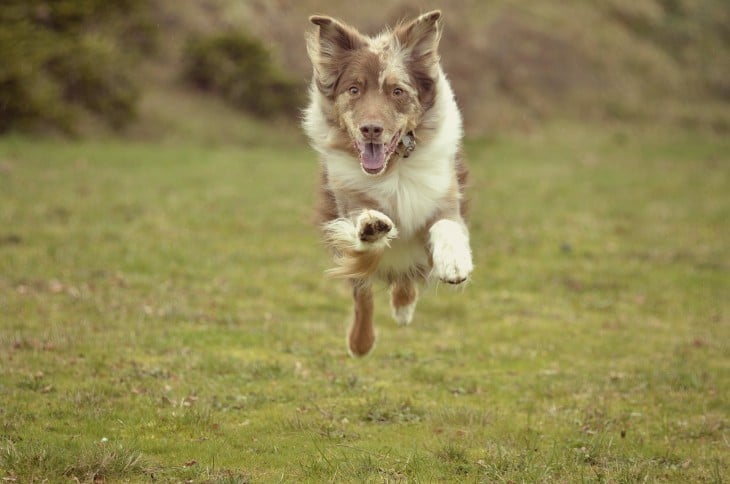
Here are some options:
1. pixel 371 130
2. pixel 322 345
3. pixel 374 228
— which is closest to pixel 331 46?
pixel 371 130

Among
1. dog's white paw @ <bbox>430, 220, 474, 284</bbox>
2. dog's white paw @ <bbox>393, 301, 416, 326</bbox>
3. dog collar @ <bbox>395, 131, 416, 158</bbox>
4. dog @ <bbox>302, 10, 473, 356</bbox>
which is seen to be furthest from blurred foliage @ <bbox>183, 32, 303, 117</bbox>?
dog's white paw @ <bbox>430, 220, 474, 284</bbox>

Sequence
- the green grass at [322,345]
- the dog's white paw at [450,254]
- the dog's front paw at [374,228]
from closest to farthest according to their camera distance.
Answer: the green grass at [322,345]
the dog's white paw at [450,254]
the dog's front paw at [374,228]

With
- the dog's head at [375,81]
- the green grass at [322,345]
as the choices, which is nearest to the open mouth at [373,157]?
the dog's head at [375,81]

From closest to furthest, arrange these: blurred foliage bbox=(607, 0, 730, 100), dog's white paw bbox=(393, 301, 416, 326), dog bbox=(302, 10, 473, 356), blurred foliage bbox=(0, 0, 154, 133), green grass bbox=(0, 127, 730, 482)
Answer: green grass bbox=(0, 127, 730, 482) < dog bbox=(302, 10, 473, 356) < dog's white paw bbox=(393, 301, 416, 326) < blurred foliage bbox=(0, 0, 154, 133) < blurred foliage bbox=(607, 0, 730, 100)

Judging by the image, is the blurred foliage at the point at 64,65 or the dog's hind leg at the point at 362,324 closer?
the dog's hind leg at the point at 362,324

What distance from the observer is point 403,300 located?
7.98 m

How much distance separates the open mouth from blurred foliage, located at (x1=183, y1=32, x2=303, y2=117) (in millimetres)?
20212

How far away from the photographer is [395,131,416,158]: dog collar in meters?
6.89

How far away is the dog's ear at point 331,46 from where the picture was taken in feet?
22.6

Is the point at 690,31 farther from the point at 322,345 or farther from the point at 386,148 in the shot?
the point at 386,148

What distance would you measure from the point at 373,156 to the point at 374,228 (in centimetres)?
61

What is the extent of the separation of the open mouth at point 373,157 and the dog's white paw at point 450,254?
0.61 metres

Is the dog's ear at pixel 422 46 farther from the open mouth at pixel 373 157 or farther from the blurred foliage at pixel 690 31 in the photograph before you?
the blurred foliage at pixel 690 31

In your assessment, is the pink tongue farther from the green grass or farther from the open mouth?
the green grass
